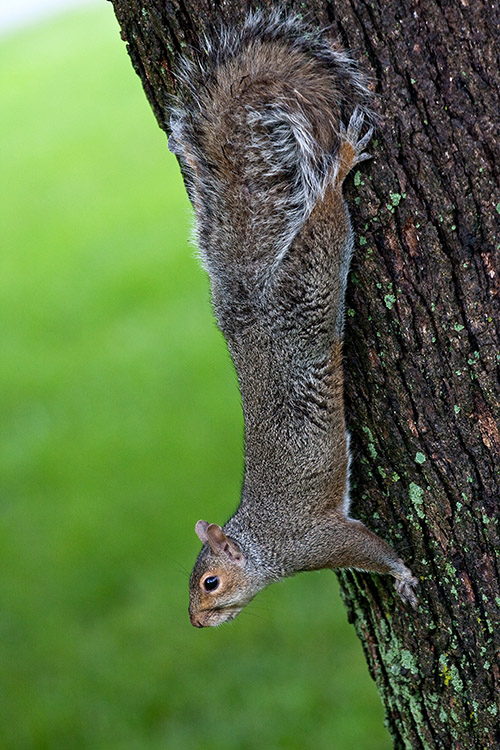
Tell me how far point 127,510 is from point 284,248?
3254 millimetres

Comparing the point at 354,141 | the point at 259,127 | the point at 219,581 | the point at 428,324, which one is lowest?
the point at 219,581

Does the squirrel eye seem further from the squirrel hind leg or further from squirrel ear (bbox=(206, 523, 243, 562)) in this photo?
the squirrel hind leg

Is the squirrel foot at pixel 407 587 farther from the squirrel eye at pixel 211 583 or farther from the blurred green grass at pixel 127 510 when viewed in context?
the blurred green grass at pixel 127 510

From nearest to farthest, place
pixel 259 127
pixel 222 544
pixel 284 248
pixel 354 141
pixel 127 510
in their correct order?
1. pixel 354 141
2. pixel 259 127
3. pixel 284 248
4. pixel 222 544
5. pixel 127 510

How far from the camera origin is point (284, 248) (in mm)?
2184

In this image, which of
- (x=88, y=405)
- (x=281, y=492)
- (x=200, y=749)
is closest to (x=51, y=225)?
(x=88, y=405)

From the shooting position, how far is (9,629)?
4.49 metres

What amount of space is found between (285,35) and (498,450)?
3.30 feet

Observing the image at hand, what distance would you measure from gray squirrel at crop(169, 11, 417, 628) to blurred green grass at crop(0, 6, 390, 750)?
2.19 ft

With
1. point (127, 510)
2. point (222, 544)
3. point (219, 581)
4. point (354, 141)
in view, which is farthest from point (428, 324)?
point (127, 510)

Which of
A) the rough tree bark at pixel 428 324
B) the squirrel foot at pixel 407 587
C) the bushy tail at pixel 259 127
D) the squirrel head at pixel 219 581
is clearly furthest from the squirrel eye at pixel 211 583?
the bushy tail at pixel 259 127

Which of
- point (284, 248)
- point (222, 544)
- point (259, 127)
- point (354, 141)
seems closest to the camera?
point (354, 141)

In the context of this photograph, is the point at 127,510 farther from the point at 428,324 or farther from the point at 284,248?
the point at 428,324

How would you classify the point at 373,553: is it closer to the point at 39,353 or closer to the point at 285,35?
the point at 285,35
